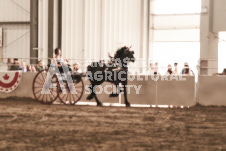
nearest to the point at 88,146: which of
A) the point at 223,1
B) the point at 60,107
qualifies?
the point at 60,107

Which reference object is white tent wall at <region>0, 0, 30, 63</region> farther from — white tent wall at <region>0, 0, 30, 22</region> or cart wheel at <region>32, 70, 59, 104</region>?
cart wheel at <region>32, 70, 59, 104</region>

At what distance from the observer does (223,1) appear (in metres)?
16.7

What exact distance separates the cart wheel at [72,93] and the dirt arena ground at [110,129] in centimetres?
102

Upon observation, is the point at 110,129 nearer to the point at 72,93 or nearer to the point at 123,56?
the point at 123,56

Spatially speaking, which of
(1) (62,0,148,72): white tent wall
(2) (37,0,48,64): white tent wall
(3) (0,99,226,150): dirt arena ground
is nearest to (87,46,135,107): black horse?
(3) (0,99,226,150): dirt arena ground

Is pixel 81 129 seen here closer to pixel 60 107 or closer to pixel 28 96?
pixel 60 107

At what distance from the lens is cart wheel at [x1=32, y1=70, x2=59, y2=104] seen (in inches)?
473

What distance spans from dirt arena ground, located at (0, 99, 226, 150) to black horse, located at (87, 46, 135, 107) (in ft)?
4.34

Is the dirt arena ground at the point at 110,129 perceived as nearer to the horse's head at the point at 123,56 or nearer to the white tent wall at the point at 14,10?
the horse's head at the point at 123,56

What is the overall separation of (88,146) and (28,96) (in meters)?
7.95

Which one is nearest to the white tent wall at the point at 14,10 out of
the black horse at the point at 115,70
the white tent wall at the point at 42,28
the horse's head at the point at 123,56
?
the white tent wall at the point at 42,28

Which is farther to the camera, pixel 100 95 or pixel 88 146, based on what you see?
pixel 100 95

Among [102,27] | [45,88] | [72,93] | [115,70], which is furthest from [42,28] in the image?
[115,70]

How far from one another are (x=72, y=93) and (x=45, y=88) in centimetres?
78
